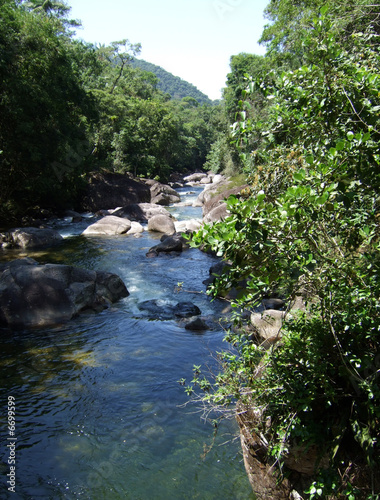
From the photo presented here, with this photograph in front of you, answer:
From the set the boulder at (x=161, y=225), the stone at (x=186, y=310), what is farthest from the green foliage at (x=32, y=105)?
the stone at (x=186, y=310)

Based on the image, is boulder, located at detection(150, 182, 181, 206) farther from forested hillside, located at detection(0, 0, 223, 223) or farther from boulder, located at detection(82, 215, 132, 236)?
boulder, located at detection(82, 215, 132, 236)

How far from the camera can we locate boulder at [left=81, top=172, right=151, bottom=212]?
2680cm

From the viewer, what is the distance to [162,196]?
29922mm

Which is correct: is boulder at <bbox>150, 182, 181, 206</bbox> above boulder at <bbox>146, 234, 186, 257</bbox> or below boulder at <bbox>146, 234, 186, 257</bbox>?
above

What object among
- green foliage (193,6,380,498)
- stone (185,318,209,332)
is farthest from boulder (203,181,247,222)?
green foliage (193,6,380,498)

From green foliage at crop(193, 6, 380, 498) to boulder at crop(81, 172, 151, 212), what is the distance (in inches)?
951

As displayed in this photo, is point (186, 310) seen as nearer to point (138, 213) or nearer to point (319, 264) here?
point (319, 264)

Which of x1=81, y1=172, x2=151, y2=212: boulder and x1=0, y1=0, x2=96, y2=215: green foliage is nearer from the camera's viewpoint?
x1=0, y1=0, x2=96, y2=215: green foliage

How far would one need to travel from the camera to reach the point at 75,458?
478cm

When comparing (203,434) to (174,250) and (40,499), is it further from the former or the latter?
(174,250)

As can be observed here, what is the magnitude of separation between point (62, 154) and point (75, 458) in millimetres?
18419

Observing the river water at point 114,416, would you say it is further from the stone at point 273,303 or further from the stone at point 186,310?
the stone at point 273,303

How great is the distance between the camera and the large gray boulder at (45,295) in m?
8.73

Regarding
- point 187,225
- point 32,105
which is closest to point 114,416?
point 187,225
